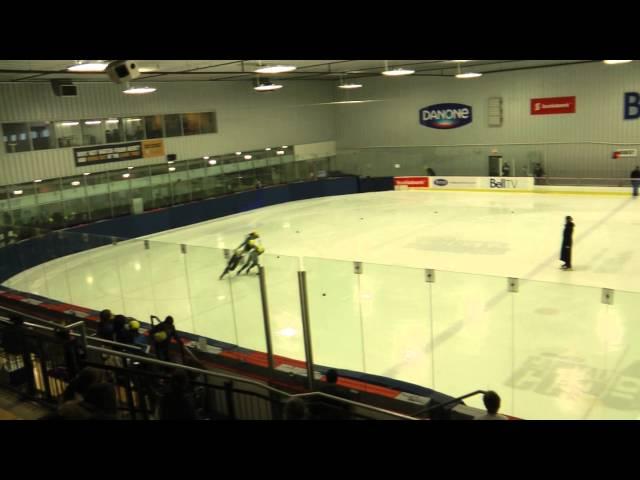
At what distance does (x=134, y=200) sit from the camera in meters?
21.8

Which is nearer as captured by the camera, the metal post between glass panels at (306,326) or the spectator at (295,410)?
the spectator at (295,410)

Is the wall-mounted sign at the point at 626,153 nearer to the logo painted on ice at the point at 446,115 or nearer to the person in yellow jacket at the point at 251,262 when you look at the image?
the logo painted on ice at the point at 446,115

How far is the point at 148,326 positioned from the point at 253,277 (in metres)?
2.77

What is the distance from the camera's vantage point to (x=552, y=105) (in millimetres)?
27125

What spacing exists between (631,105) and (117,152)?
2116cm

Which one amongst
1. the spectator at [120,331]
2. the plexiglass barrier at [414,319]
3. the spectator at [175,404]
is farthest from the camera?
the spectator at [120,331]

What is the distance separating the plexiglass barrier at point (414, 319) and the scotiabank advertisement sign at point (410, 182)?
2057cm

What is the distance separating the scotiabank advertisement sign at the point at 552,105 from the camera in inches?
1046

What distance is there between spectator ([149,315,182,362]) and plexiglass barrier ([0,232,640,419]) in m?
0.99

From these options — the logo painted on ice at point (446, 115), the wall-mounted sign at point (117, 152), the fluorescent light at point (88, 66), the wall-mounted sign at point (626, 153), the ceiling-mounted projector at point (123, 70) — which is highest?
the fluorescent light at point (88, 66)

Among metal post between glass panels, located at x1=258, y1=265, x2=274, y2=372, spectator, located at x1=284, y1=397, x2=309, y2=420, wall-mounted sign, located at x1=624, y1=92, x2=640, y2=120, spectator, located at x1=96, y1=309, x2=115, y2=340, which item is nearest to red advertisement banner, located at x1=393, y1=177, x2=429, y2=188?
wall-mounted sign, located at x1=624, y1=92, x2=640, y2=120

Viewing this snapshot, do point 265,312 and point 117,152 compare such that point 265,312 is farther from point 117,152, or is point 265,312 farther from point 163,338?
point 117,152

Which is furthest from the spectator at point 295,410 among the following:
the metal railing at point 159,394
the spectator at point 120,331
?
the spectator at point 120,331

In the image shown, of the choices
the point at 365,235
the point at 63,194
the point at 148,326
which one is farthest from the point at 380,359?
the point at 63,194
